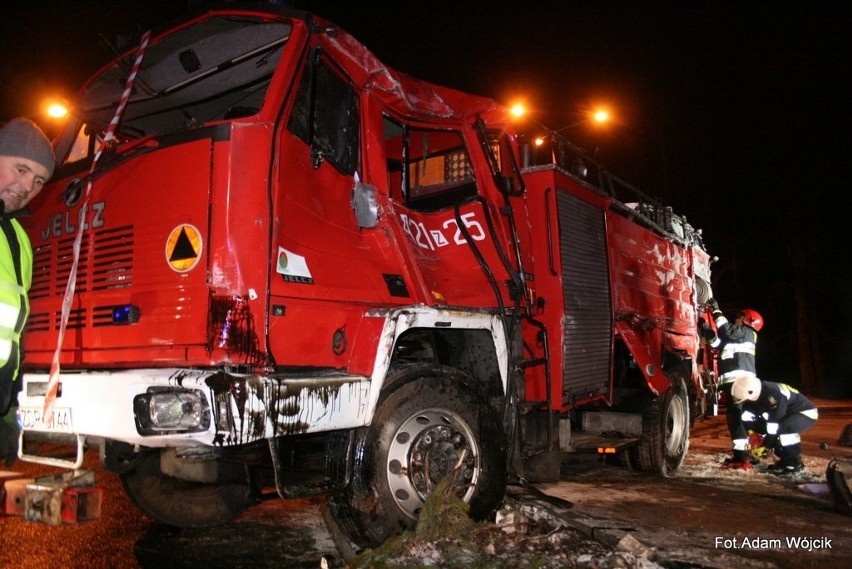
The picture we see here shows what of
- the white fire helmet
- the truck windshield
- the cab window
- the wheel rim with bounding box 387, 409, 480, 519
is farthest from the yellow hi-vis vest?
the white fire helmet

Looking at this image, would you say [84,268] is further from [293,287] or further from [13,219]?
[293,287]

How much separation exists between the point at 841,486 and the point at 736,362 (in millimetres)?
3152

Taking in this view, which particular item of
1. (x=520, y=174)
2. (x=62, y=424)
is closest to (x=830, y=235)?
(x=520, y=174)

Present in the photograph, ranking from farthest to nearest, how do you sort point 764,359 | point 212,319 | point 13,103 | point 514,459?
1. point 764,359
2. point 13,103
3. point 514,459
4. point 212,319

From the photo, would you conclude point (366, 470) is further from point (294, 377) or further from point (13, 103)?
point (13, 103)

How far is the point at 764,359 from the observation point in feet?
110

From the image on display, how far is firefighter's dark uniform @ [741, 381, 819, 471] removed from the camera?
22.3 feet

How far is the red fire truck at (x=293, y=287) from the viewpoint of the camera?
113 inches

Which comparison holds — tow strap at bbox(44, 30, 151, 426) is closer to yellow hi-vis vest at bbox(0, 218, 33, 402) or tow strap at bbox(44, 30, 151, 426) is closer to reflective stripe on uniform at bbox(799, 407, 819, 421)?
yellow hi-vis vest at bbox(0, 218, 33, 402)

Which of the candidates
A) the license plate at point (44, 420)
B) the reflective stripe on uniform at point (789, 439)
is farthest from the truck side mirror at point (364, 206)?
the reflective stripe on uniform at point (789, 439)

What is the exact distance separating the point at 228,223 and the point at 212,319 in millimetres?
445

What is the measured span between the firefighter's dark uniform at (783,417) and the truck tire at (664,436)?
35.2 inches

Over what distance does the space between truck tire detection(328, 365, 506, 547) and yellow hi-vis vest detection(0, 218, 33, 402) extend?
62.7 inches

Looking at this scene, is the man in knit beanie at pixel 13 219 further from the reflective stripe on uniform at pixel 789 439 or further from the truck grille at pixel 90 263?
the reflective stripe on uniform at pixel 789 439
